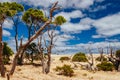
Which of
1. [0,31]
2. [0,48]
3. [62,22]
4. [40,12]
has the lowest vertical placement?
[0,48]

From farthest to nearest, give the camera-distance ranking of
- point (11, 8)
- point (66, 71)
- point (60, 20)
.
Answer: point (11, 8)
point (60, 20)
point (66, 71)

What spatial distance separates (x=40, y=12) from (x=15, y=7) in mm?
4126

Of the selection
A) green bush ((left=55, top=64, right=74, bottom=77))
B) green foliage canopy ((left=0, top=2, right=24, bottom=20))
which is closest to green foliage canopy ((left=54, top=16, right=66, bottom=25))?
green bush ((left=55, top=64, right=74, bottom=77))

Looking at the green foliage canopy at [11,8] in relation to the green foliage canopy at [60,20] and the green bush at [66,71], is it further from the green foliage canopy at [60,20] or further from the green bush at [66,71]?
the green bush at [66,71]

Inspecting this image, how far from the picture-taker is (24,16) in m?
40.7

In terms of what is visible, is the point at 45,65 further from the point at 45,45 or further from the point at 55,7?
the point at 55,7

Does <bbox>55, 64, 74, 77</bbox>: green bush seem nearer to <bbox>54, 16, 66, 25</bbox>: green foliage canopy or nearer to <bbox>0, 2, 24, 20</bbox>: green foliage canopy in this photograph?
<bbox>54, 16, 66, 25</bbox>: green foliage canopy

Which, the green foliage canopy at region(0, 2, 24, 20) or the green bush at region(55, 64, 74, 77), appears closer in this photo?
the green bush at region(55, 64, 74, 77)

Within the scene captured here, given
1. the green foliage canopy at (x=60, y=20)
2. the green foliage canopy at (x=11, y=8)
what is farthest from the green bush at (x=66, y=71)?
the green foliage canopy at (x=11, y=8)

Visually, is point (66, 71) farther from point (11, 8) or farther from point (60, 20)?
point (11, 8)

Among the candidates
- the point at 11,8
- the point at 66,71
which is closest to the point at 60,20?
the point at 66,71

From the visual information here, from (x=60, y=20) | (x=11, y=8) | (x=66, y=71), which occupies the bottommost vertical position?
(x=66, y=71)

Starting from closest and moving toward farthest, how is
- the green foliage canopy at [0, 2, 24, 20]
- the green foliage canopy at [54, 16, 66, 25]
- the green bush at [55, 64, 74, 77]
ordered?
the green bush at [55, 64, 74, 77] < the green foliage canopy at [54, 16, 66, 25] < the green foliage canopy at [0, 2, 24, 20]

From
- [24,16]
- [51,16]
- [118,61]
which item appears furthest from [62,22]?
[51,16]
